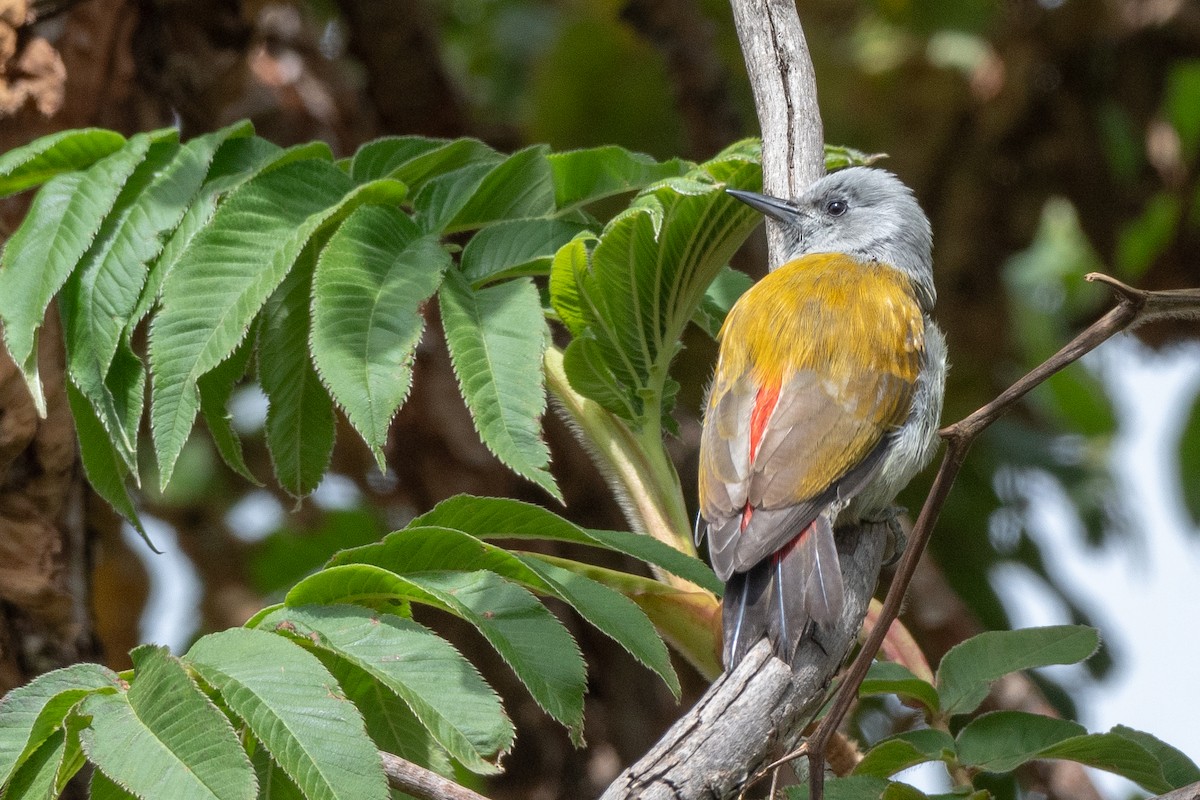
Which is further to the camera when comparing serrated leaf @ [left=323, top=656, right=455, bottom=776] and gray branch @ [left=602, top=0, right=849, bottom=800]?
serrated leaf @ [left=323, top=656, right=455, bottom=776]

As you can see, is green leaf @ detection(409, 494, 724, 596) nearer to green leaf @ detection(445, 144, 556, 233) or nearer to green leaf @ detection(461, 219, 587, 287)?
green leaf @ detection(461, 219, 587, 287)

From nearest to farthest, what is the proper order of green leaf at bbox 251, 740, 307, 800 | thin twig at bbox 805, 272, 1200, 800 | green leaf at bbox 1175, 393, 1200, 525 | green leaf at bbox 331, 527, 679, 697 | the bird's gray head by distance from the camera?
thin twig at bbox 805, 272, 1200, 800
green leaf at bbox 251, 740, 307, 800
green leaf at bbox 331, 527, 679, 697
the bird's gray head
green leaf at bbox 1175, 393, 1200, 525

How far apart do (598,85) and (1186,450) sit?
341cm

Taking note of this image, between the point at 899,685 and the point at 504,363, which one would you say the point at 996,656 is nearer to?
the point at 899,685

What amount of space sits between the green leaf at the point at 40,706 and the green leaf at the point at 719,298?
1.60m

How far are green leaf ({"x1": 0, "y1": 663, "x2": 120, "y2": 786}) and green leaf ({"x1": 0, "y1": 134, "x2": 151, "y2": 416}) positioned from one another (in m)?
0.61

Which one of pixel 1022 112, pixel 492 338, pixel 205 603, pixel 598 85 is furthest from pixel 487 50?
pixel 492 338

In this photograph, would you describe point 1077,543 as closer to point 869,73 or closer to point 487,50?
point 869,73

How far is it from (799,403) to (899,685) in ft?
2.46

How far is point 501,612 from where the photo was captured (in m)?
2.02

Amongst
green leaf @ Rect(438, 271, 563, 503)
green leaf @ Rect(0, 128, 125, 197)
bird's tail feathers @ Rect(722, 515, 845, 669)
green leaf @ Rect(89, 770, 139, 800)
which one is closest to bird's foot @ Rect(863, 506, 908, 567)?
bird's tail feathers @ Rect(722, 515, 845, 669)

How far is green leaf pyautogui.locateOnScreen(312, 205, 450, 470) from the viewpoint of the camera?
2223 mm

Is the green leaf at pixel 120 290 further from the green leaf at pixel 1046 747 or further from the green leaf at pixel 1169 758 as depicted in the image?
the green leaf at pixel 1169 758

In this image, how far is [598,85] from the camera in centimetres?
557
